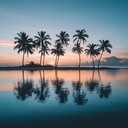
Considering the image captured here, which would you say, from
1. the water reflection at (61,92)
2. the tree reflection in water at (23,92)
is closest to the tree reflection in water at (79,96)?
the water reflection at (61,92)

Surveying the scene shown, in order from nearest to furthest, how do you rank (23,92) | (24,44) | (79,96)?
(79,96)
(23,92)
(24,44)

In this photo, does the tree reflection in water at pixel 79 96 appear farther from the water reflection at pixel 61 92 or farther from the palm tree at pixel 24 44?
the palm tree at pixel 24 44

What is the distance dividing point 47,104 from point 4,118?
3070 mm

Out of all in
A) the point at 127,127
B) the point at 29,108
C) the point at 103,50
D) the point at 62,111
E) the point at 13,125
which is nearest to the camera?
the point at 127,127

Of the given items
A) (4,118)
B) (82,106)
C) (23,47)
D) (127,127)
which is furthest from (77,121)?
(23,47)

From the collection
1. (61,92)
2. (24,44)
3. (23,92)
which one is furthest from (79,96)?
(24,44)

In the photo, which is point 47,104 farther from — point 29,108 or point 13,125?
point 13,125

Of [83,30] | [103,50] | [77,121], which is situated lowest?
[77,121]

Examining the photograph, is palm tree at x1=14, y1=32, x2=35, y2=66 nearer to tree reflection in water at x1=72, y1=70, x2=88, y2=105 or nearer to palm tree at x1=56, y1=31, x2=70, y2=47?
palm tree at x1=56, y1=31, x2=70, y2=47

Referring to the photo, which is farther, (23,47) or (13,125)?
(23,47)

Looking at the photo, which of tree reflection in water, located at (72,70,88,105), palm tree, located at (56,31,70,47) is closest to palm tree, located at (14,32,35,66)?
palm tree, located at (56,31,70,47)

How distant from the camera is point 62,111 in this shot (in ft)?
27.8

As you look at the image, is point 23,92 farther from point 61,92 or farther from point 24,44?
point 24,44

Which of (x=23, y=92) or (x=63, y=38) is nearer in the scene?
(x=23, y=92)
